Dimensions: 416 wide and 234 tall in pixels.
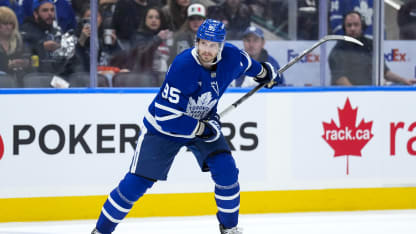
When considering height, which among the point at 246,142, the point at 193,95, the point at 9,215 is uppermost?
the point at 193,95

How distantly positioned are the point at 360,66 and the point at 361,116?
11.9 inches

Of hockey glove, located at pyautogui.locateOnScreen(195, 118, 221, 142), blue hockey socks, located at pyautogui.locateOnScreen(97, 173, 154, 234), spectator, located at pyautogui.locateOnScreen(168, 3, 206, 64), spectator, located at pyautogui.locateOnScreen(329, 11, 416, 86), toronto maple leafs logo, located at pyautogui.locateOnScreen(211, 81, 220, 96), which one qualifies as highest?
spectator, located at pyautogui.locateOnScreen(168, 3, 206, 64)

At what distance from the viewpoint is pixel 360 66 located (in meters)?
4.71

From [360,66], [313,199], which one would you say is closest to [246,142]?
[313,199]

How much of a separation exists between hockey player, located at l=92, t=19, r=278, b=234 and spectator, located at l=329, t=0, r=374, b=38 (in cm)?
113

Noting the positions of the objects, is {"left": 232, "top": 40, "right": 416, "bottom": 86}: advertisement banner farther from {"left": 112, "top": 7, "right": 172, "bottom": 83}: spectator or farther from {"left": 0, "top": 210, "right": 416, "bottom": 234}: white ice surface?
{"left": 0, "top": 210, "right": 416, "bottom": 234}: white ice surface

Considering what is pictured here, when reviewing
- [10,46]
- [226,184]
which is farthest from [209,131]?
[10,46]

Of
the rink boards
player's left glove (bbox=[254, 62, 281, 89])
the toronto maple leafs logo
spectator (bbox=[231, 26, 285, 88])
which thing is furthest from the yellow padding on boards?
the toronto maple leafs logo

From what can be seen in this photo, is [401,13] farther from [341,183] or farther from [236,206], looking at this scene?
[236,206]

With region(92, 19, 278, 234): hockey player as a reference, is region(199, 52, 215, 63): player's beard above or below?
above

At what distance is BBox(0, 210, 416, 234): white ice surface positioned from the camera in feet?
13.4

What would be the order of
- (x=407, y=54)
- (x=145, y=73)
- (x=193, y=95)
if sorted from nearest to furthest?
(x=193, y=95) < (x=145, y=73) < (x=407, y=54)

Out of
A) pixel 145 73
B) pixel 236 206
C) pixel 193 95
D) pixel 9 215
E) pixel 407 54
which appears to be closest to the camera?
pixel 193 95

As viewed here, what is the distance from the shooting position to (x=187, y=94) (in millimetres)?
3367
